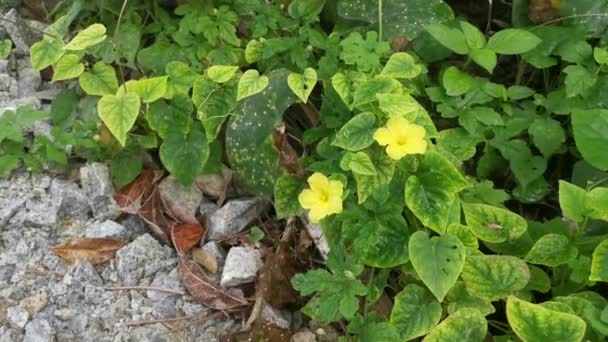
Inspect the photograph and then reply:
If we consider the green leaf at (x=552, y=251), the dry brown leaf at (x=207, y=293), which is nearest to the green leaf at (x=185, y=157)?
the dry brown leaf at (x=207, y=293)

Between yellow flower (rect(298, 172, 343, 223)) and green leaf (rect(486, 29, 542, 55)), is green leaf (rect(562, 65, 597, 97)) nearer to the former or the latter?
green leaf (rect(486, 29, 542, 55))

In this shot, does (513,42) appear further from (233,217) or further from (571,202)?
(233,217)

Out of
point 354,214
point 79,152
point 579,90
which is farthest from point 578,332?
point 79,152

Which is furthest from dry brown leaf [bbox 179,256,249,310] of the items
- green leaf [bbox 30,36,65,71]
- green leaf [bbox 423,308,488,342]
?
green leaf [bbox 30,36,65,71]

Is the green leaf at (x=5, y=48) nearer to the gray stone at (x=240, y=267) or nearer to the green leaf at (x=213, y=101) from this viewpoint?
the green leaf at (x=213, y=101)

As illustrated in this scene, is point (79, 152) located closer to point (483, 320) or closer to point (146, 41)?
point (146, 41)

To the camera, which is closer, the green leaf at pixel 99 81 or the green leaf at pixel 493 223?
the green leaf at pixel 493 223

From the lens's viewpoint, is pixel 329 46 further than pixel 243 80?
Yes
